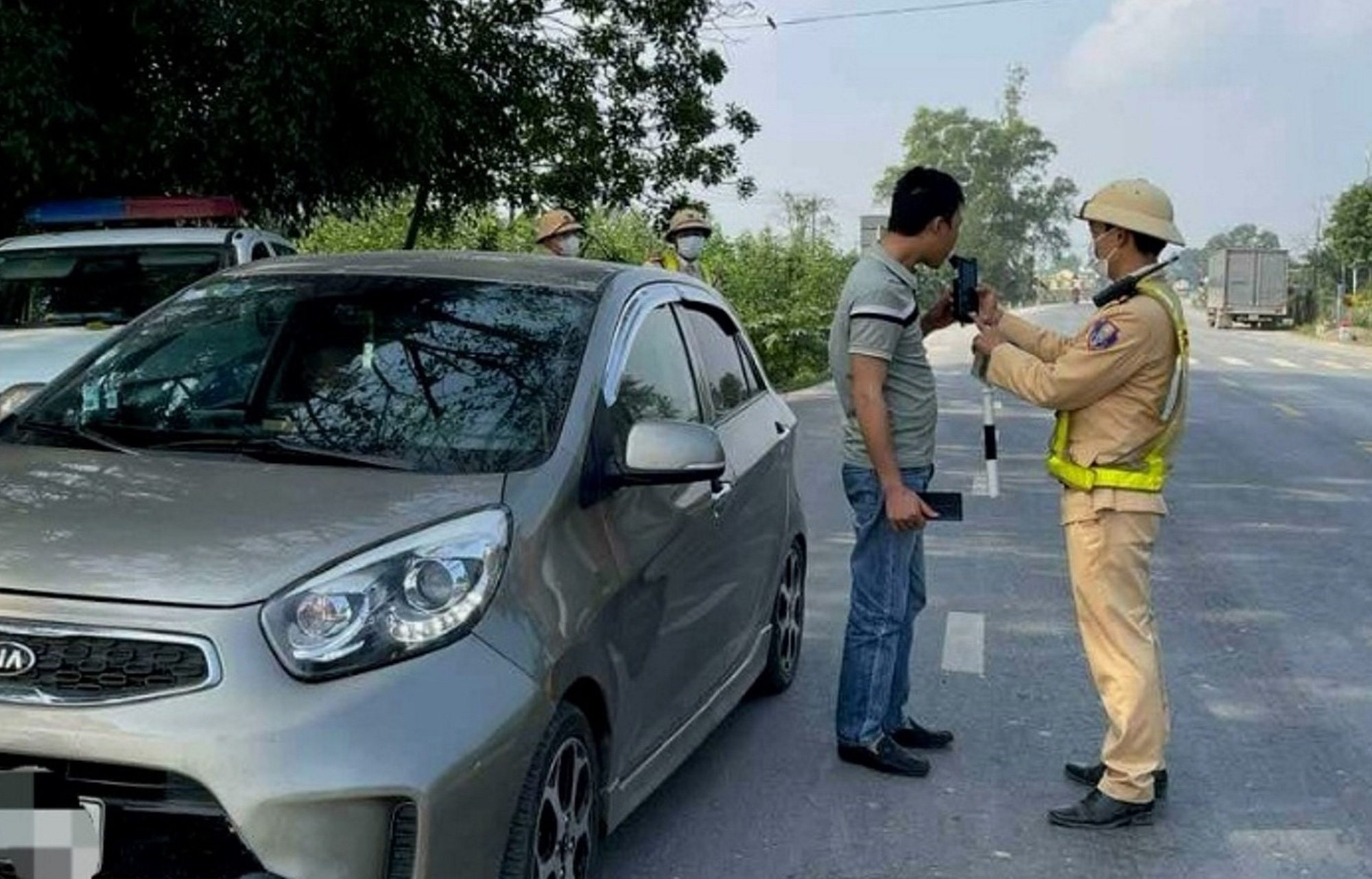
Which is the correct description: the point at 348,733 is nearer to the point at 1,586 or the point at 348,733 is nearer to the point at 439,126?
the point at 1,586

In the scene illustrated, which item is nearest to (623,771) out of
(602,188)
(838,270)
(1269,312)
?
(602,188)

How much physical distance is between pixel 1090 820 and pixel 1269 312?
58727 millimetres

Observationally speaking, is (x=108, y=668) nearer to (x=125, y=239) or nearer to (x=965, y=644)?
(x=965, y=644)

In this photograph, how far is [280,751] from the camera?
2.61m

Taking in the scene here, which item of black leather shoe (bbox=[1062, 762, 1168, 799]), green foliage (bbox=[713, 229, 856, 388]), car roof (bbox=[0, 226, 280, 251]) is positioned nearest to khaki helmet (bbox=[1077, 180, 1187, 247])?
black leather shoe (bbox=[1062, 762, 1168, 799])

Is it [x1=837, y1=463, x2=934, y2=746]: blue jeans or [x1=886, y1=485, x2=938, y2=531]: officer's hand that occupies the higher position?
[x1=886, y1=485, x2=938, y2=531]: officer's hand

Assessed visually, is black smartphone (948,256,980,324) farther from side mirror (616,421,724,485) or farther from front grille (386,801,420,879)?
front grille (386,801,420,879)

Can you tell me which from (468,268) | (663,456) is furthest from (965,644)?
(663,456)

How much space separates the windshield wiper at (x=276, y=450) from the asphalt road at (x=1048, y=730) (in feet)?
4.37

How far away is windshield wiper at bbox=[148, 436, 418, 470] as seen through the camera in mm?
3439

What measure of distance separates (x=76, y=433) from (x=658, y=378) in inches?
61.7

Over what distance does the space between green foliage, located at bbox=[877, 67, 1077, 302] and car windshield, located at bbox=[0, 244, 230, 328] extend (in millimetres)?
112941

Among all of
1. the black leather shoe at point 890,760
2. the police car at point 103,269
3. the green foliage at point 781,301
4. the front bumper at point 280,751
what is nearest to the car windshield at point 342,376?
the front bumper at point 280,751

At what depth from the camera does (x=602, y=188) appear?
15.6 m
